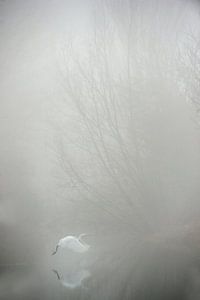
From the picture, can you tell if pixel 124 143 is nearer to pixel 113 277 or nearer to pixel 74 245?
pixel 74 245

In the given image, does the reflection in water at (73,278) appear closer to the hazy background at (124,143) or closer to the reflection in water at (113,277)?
the reflection in water at (113,277)

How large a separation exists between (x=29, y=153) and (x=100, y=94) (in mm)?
1949

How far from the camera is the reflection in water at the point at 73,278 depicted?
3908 mm

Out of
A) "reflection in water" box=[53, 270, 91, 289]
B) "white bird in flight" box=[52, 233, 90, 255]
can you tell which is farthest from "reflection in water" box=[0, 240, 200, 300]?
"white bird in flight" box=[52, 233, 90, 255]

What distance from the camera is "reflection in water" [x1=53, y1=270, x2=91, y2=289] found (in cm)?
391

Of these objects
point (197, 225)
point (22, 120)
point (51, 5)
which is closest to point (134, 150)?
point (197, 225)

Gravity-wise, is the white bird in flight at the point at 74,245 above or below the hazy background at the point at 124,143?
below

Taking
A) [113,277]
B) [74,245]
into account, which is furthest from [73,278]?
[74,245]

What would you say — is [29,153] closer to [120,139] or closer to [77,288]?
[120,139]

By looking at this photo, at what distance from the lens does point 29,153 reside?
643cm

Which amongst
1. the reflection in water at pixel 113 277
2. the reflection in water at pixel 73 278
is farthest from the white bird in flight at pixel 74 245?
the reflection in water at pixel 73 278

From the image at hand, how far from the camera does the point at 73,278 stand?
4.17 m

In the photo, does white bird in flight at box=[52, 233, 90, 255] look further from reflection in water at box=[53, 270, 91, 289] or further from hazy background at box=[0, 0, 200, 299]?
reflection in water at box=[53, 270, 91, 289]

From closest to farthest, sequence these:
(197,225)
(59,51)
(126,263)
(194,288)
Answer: (194,288), (126,263), (197,225), (59,51)
